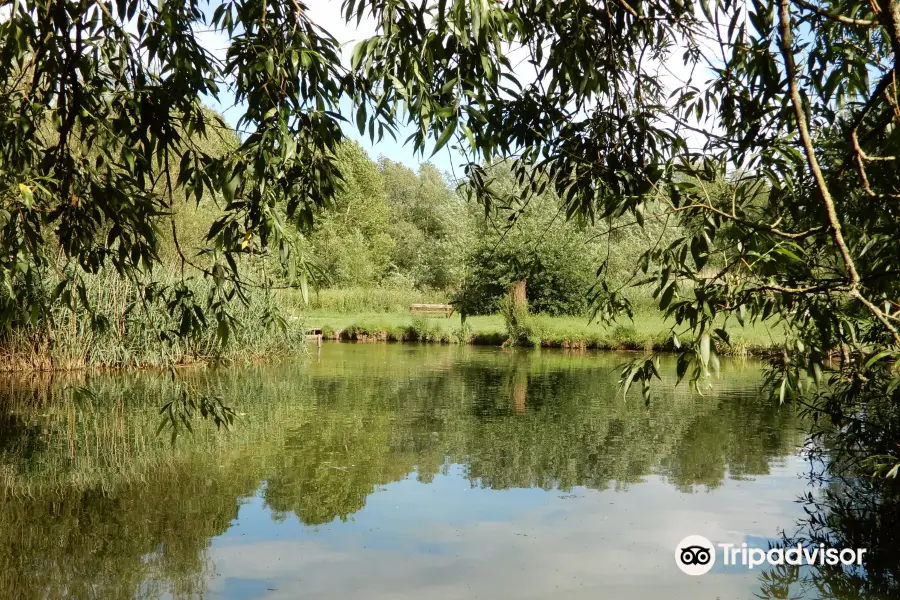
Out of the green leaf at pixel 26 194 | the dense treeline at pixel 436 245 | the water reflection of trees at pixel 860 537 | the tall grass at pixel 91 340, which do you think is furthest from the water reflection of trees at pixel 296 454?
the dense treeline at pixel 436 245

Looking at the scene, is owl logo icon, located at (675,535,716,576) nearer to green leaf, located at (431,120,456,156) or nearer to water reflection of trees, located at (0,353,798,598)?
water reflection of trees, located at (0,353,798,598)

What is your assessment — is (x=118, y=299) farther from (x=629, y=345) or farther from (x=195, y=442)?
(x=629, y=345)

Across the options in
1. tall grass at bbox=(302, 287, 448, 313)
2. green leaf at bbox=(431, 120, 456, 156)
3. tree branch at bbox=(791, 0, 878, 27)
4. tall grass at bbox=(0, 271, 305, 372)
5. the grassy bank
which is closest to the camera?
tree branch at bbox=(791, 0, 878, 27)

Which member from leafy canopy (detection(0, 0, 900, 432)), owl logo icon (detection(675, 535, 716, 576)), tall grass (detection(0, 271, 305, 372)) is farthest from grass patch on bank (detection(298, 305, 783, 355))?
leafy canopy (detection(0, 0, 900, 432))

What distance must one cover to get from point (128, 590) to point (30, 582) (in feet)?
1.90

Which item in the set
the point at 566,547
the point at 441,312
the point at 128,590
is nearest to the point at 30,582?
the point at 128,590

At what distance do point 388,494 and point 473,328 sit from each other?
16.6 m

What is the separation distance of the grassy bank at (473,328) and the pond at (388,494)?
7553mm

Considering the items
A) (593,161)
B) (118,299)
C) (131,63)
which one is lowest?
(118,299)

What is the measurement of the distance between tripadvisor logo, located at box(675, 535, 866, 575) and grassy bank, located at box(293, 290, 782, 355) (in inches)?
480

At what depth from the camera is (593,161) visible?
3006 mm

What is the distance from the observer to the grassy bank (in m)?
19.0

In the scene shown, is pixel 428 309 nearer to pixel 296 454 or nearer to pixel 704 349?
pixel 296 454

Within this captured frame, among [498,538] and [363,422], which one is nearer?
[498,538]
